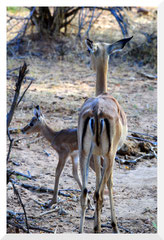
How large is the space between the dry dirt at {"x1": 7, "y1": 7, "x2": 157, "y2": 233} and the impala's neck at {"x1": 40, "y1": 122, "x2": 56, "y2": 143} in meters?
0.58

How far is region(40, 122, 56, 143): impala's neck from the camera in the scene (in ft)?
18.1

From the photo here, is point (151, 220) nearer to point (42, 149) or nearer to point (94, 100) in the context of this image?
point (94, 100)

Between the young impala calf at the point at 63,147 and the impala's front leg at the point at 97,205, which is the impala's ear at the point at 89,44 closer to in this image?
the young impala calf at the point at 63,147

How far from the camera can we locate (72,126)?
7145 mm

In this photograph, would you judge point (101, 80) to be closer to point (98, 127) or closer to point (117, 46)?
point (117, 46)

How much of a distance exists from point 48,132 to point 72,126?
1607 mm

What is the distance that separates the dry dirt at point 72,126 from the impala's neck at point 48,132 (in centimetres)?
58

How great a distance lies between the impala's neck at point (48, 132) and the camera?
552 cm

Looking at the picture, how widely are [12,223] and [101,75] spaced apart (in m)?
2.22

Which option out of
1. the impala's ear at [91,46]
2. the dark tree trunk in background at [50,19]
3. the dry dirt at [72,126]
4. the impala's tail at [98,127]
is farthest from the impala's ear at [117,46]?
the dark tree trunk in background at [50,19]
